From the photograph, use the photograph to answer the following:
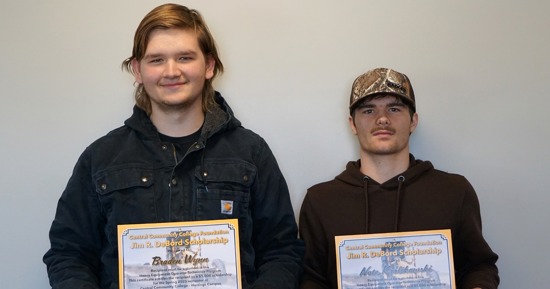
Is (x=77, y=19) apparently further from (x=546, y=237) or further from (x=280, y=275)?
(x=546, y=237)

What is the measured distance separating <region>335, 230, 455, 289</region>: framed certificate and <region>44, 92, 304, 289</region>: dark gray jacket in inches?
→ 7.1

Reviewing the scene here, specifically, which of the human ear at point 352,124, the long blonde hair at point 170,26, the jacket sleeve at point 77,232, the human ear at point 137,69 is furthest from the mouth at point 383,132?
the jacket sleeve at point 77,232

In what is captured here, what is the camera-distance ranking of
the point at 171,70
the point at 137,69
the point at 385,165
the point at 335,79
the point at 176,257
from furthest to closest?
the point at 335,79 < the point at 385,165 < the point at 137,69 < the point at 171,70 < the point at 176,257

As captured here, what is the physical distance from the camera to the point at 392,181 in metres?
1.89

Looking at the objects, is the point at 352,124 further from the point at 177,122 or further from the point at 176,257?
the point at 176,257

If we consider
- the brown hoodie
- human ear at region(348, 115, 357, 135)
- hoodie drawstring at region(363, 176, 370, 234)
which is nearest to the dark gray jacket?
the brown hoodie

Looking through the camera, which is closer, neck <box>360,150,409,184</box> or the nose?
the nose

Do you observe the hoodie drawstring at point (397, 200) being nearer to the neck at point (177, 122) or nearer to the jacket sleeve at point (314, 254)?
the jacket sleeve at point (314, 254)

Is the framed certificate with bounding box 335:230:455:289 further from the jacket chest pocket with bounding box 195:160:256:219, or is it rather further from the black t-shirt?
the black t-shirt

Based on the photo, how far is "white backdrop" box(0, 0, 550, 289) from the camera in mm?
2047

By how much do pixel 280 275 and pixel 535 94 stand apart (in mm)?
1154

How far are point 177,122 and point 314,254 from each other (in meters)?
0.61

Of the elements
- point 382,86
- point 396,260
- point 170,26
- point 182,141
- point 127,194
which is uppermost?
point 170,26

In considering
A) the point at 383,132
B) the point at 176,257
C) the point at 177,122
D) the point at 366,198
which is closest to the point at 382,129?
the point at 383,132
